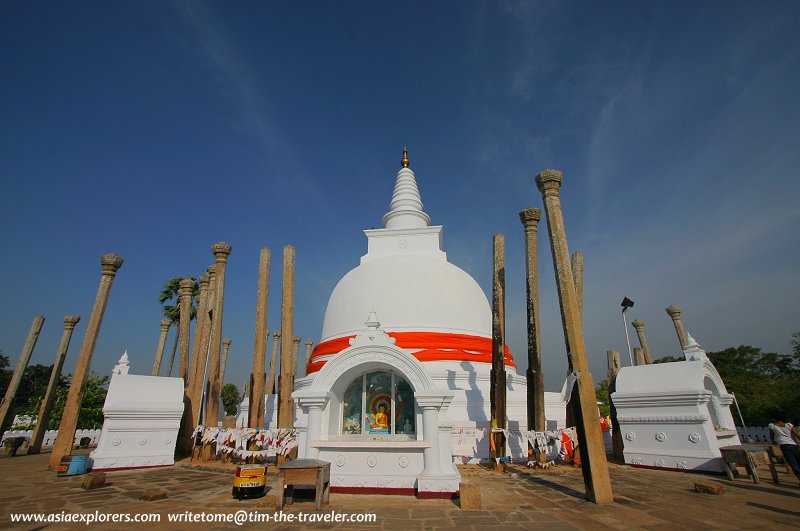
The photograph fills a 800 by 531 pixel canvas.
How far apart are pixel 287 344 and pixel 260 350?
3.37ft

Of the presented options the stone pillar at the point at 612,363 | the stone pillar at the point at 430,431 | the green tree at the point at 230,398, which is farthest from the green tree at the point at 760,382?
the green tree at the point at 230,398

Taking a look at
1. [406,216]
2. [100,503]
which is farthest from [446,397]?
[406,216]

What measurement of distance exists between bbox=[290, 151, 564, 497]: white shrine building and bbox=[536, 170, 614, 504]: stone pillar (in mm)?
2623

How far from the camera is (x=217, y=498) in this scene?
8055mm

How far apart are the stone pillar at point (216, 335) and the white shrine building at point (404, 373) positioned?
11.3ft

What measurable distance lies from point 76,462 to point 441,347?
12099mm

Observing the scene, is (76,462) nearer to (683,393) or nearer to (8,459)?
(8,459)

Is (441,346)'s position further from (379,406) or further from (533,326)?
(379,406)

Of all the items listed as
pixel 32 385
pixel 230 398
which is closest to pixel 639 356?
pixel 230 398

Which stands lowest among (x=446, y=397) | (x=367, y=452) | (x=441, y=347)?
(x=367, y=452)

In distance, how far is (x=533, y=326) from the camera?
12672 millimetres

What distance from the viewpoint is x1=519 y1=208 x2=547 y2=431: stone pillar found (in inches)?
475

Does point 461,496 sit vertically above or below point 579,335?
below

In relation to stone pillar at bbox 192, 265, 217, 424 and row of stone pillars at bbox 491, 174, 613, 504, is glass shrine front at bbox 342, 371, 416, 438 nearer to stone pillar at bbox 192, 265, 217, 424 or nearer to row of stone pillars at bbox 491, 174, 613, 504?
row of stone pillars at bbox 491, 174, 613, 504
